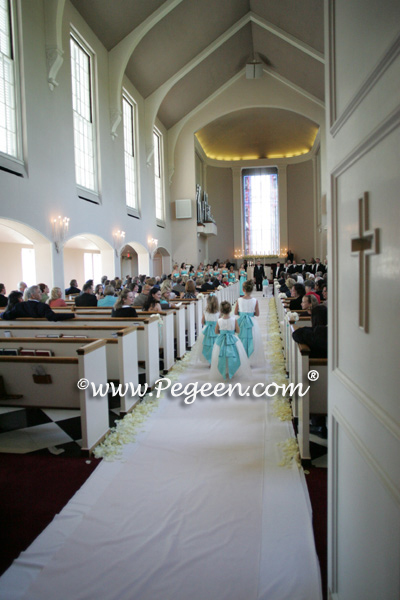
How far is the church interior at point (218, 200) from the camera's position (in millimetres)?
1362

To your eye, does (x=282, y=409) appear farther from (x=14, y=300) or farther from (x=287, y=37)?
(x=287, y=37)

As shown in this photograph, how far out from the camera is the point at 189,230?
20.7 m

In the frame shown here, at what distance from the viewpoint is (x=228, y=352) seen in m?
5.73

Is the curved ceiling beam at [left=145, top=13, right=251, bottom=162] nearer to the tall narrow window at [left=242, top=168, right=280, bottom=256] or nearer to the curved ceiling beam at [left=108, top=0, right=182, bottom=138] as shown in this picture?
the curved ceiling beam at [left=108, top=0, right=182, bottom=138]

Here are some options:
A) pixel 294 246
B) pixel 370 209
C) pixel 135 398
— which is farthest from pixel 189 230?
pixel 370 209

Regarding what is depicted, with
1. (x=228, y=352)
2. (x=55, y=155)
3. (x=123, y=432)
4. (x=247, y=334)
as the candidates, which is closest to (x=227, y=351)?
(x=228, y=352)

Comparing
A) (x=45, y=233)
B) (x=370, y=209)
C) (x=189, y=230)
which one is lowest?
(x=370, y=209)

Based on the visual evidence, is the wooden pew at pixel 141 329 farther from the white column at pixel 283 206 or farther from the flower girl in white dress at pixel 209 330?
the white column at pixel 283 206

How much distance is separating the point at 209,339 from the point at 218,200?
20.1 meters

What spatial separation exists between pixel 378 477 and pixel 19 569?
2099 mm

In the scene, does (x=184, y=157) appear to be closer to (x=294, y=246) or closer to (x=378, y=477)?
(x=294, y=246)

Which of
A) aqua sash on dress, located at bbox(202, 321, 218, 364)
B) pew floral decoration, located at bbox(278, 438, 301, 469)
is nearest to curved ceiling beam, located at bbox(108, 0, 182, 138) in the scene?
aqua sash on dress, located at bbox(202, 321, 218, 364)

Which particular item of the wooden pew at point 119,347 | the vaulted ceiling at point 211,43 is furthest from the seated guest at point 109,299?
the vaulted ceiling at point 211,43

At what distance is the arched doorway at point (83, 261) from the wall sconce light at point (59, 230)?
3.23m
